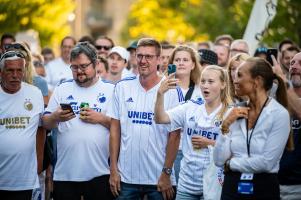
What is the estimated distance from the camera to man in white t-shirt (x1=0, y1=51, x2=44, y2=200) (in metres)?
9.28

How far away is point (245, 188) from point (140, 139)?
212cm

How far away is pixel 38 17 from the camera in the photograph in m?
30.4

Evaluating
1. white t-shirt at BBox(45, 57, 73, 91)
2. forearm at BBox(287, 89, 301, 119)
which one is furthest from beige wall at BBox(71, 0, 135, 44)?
forearm at BBox(287, 89, 301, 119)

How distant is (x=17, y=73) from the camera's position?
30.9 feet

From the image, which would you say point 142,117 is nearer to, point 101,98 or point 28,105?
point 101,98

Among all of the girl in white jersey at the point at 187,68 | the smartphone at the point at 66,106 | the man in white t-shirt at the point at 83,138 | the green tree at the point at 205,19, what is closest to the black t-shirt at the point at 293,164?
the man in white t-shirt at the point at 83,138

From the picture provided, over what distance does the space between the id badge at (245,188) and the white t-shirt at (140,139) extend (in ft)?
6.66

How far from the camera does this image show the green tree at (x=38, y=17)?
2777cm

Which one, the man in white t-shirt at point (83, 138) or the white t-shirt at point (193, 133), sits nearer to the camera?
the white t-shirt at point (193, 133)

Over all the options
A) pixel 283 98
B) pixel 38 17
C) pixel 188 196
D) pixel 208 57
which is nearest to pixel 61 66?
pixel 208 57

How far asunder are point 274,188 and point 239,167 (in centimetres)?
37

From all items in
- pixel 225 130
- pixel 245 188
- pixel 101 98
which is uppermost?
pixel 101 98

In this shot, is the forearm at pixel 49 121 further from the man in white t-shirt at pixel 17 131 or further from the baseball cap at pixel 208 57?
the baseball cap at pixel 208 57

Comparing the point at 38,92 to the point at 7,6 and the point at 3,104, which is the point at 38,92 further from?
the point at 7,6
